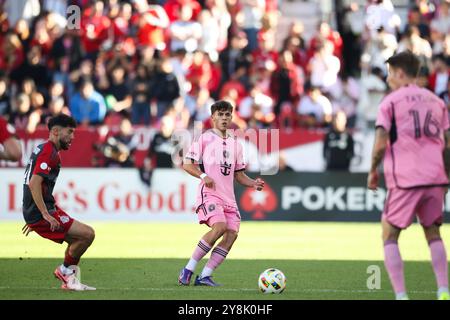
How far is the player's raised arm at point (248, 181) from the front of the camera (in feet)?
36.6

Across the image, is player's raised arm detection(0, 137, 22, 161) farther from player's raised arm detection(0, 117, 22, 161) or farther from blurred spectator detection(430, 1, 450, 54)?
blurred spectator detection(430, 1, 450, 54)

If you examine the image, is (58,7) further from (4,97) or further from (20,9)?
(4,97)

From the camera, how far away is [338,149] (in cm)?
2134

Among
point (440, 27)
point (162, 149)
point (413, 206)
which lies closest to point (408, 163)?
point (413, 206)

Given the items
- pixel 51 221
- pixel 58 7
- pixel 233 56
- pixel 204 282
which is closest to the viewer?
pixel 51 221

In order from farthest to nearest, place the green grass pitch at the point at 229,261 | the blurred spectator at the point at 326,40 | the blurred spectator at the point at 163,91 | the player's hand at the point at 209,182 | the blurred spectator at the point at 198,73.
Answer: the blurred spectator at the point at 326,40, the blurred spectator at the point at 198,73, the blurred spectator at the point at 163,91, the player's hand at the point at 209,182, the green grass pitch at the point at 229,261

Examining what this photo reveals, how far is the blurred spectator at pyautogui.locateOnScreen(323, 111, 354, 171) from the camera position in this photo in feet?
69.9

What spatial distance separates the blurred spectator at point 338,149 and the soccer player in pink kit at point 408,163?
12.4 meters

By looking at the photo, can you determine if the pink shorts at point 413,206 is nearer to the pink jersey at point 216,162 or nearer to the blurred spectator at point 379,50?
the pink jersey at point 216,162

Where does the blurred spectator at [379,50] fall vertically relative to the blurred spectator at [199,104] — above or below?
above

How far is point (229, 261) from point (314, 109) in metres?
9.17

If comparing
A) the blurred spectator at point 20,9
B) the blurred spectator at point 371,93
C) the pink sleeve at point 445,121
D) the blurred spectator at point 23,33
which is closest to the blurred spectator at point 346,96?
the blurred spectator at point 371,93
